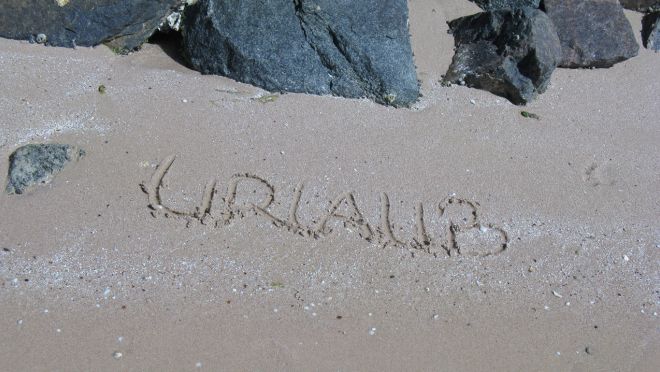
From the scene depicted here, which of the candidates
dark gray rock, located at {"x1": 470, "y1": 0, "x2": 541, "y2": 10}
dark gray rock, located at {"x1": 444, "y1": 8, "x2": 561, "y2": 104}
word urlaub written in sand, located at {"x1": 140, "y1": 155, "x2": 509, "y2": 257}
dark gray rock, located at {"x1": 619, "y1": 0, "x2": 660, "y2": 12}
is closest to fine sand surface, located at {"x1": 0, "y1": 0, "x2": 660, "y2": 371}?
word urlaub written in sand, located at {"x1": 140, "y1": 155, "x2": 509, "y2": 257}

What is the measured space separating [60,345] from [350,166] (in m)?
1.91

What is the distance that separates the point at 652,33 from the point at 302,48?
2976 millimetres

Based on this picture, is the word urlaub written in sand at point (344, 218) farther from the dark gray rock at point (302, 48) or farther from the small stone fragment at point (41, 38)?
the small stone fragment at point (41, 38)

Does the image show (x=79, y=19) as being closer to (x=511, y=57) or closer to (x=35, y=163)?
(x=35, y=163)

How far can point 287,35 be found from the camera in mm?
4777

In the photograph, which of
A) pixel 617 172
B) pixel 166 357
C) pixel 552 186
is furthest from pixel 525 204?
pixel 166 357

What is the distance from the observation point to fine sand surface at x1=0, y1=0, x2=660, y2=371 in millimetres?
3303

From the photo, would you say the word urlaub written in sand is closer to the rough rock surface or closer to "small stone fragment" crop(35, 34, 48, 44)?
the rough rock surface

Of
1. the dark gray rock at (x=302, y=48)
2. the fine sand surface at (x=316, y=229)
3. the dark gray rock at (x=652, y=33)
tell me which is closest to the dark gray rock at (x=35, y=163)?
the fine sand surface at (x=316, y=229)

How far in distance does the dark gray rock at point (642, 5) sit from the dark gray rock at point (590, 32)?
0.54 metres

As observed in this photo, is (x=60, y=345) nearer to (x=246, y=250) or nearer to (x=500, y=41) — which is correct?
(x=246, y=250)

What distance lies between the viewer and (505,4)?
561 centimetres

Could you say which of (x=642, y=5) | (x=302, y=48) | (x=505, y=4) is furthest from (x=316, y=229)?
(x=642, y=5)

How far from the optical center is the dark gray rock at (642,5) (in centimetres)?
598
